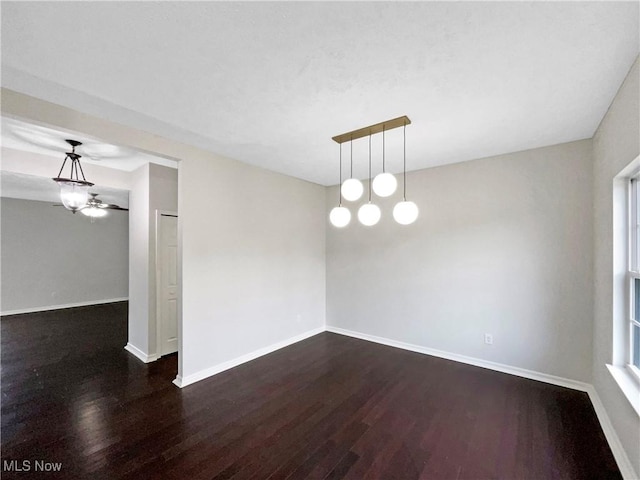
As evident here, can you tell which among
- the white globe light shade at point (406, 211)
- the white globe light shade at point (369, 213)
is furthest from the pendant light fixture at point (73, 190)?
the white globe light shade at point (406, 211)

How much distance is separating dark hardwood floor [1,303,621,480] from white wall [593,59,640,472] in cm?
30

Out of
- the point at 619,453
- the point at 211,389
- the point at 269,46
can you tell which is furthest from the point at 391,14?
the point at 211,389

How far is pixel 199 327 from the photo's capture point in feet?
10.1

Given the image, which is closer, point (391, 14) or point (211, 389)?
point (391, 14)

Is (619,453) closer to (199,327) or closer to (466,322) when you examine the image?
(466,322)

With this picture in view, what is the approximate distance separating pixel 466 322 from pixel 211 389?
10.6 feet

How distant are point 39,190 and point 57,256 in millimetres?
2276

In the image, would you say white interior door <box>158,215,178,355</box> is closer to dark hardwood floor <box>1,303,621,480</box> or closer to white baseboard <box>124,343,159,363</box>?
white baseboard <box>124,343,159,363</box>

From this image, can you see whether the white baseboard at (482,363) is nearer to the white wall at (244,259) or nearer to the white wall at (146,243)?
the white wall at (244,259)

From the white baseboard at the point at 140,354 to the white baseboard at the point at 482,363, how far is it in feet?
9.42

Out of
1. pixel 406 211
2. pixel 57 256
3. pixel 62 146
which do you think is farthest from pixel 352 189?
pixel 57 256

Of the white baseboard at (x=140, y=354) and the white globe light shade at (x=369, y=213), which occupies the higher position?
the white globe light shade at (x=369, y=213)

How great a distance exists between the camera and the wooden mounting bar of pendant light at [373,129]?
2396 mm

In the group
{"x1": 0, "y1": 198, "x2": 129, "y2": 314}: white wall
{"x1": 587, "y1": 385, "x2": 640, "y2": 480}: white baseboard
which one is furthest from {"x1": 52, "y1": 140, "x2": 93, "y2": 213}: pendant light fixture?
{"x1": 587, "y1": 385, "x2": 640, "y2": 480}: white baseboard
